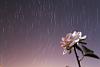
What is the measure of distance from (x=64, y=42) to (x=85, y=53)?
4 centimetres

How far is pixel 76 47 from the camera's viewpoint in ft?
0.98

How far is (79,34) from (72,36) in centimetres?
1

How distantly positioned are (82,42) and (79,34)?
0.03 meters

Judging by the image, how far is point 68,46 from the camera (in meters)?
0.31

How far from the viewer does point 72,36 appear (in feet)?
1.08

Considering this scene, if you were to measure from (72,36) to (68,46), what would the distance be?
0.09 ft

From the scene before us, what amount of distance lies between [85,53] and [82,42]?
18 millimetres

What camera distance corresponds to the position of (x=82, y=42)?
1.00ft

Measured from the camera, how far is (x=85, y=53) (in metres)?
0.30

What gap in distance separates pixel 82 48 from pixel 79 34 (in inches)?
1.4

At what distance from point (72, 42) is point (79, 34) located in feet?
0.11

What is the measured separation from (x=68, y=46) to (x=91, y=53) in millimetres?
36

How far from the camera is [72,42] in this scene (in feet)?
1.00
